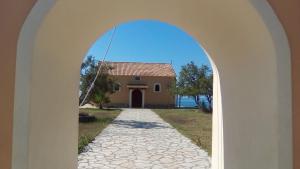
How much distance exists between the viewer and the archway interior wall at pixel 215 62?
3699 mm

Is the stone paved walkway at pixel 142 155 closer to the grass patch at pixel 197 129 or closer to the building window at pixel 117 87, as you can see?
the grass patch at pixel 197 129

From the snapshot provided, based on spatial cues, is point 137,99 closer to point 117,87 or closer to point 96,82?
point 117,87

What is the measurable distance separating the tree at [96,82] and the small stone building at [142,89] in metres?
8.56

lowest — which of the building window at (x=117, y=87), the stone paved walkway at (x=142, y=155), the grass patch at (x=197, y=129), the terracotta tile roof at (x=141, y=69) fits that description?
the stone paved walkway at (x=142, y=155)

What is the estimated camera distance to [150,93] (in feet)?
157

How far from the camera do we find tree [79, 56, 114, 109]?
2838 cm

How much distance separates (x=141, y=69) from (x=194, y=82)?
33.3 ft

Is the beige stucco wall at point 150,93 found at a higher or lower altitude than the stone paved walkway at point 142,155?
higher

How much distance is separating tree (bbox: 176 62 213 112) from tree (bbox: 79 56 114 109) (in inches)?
403
